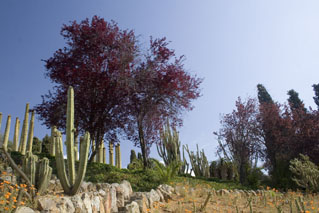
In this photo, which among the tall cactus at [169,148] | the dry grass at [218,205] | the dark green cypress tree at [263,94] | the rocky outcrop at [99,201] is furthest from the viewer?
the dark green cypress tree at [263,94]

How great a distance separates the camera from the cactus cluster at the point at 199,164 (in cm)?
1485

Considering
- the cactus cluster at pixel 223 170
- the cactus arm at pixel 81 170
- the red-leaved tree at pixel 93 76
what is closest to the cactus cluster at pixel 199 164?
the cactus cluster at pixel 223 170

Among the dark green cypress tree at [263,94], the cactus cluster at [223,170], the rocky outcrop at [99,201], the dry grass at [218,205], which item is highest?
the dark green cypress tree at [263,94]

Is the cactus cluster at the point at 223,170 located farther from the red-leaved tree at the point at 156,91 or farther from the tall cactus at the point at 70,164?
the tall cactus at the point at 70,164

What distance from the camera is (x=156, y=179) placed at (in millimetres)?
8500

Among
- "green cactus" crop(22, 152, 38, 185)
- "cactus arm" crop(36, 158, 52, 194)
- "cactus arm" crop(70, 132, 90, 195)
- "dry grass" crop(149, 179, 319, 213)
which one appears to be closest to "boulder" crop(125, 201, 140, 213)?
→ "dry grass" crop(149, 179, 319, 213)

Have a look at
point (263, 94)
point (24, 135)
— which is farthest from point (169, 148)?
point (263, 94)

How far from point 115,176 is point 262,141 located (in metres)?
11.1

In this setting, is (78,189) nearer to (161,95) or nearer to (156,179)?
(156,179)

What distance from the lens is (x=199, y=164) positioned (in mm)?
15062

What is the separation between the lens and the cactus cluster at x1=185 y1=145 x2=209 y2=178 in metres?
14.9

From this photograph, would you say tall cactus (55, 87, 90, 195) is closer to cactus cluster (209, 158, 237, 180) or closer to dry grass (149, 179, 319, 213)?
dry grass (149, 179, 319, 213)

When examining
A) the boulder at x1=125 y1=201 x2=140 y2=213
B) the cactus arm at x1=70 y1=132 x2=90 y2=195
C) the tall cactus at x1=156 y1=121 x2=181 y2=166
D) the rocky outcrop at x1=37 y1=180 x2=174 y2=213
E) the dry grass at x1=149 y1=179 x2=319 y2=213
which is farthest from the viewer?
the tall cactus at x1=156 y1=121 x2=181 y2=166

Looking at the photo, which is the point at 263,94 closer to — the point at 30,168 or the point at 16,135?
the point at 16,135
